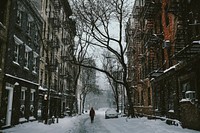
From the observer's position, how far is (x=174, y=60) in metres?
20.0

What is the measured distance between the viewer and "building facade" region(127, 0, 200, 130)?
14188 millimetres

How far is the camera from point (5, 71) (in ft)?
53.7

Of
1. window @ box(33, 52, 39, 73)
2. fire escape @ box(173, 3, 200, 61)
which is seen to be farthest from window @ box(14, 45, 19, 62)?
fire escape @ box(173, 3, 200, 61)

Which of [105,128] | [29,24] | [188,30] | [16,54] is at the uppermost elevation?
[29,24]

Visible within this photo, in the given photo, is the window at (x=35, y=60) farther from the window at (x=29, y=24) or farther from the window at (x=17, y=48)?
the window at (x=17, y=48)

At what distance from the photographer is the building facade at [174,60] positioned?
1419 centimetres

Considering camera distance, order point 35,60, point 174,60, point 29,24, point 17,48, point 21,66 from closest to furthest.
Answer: point 17,48 < point 174,60 < point 21,66 < point 29,24 < point 35,60

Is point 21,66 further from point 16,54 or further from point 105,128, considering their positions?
point 105,128

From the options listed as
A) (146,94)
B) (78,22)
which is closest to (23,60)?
(78,22)

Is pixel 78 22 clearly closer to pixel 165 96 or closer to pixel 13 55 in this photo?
pixel 13 55

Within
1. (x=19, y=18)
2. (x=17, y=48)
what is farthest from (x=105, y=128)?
(x=19, y=18)

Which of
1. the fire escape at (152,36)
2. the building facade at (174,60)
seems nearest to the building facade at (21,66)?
the fire escape at (152,36)

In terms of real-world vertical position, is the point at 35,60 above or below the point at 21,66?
above

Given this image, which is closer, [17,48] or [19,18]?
[17,48]
